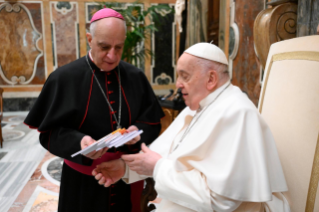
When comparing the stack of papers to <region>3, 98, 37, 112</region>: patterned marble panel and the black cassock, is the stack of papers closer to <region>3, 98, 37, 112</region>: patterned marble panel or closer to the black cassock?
the black cassock

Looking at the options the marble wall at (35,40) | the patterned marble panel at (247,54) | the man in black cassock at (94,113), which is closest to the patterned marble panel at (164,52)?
the marble wall at (35,40)

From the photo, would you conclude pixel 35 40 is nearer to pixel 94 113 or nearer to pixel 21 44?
pixel 21 44

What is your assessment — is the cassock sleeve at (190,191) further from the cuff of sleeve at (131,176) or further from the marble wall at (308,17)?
the marble wall at (308,17)

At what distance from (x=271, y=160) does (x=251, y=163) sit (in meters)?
0.16

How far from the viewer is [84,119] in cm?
187

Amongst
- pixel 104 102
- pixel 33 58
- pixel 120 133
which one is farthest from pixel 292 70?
pixel 33 58

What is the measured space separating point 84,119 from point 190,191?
868mm

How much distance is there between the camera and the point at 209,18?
5.36 meters

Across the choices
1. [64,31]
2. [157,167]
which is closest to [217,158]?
[157,167]

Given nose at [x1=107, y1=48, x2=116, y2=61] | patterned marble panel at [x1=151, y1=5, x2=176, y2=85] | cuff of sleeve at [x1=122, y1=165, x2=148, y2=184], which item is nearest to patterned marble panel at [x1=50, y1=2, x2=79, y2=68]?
patterned marble panel at [x1=151, y1=5, x2=176, y2=85]

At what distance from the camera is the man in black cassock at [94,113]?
5.84ft

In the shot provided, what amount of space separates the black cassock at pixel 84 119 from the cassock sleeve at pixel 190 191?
52 cm

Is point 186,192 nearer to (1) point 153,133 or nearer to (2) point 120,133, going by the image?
(2) point 120,133

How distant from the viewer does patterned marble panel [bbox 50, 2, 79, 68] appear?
27.7ft
